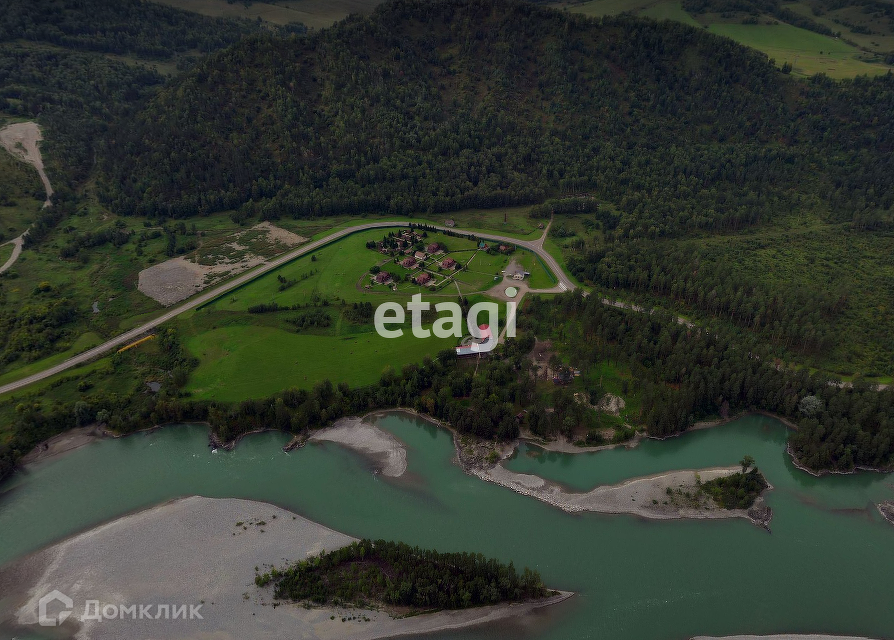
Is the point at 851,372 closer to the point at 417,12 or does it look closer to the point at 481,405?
the point at 481,405

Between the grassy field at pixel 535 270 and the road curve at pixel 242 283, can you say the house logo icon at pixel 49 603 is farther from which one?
the grassy field at pixel 535 270

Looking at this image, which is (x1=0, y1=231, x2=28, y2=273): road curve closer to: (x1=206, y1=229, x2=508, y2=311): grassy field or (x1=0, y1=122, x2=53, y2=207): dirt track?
(x1=0, y1=122, x2=53, y2=207): dirt track

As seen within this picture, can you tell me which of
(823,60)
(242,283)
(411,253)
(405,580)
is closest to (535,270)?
(411,253)

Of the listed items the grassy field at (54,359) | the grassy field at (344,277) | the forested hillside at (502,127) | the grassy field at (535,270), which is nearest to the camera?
the grassy field at (54,359)

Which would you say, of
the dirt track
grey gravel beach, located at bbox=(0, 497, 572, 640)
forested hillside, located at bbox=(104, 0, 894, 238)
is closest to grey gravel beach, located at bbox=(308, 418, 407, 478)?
grey gravel beach, located at bbox=(0, 497, 572, 640)

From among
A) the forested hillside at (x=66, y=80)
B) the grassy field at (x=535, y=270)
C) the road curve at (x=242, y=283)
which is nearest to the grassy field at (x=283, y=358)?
the road curve at (x=242, y=283)

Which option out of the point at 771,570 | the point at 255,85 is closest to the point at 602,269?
the point at 771,570

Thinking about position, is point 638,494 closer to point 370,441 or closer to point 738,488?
point 738,488
